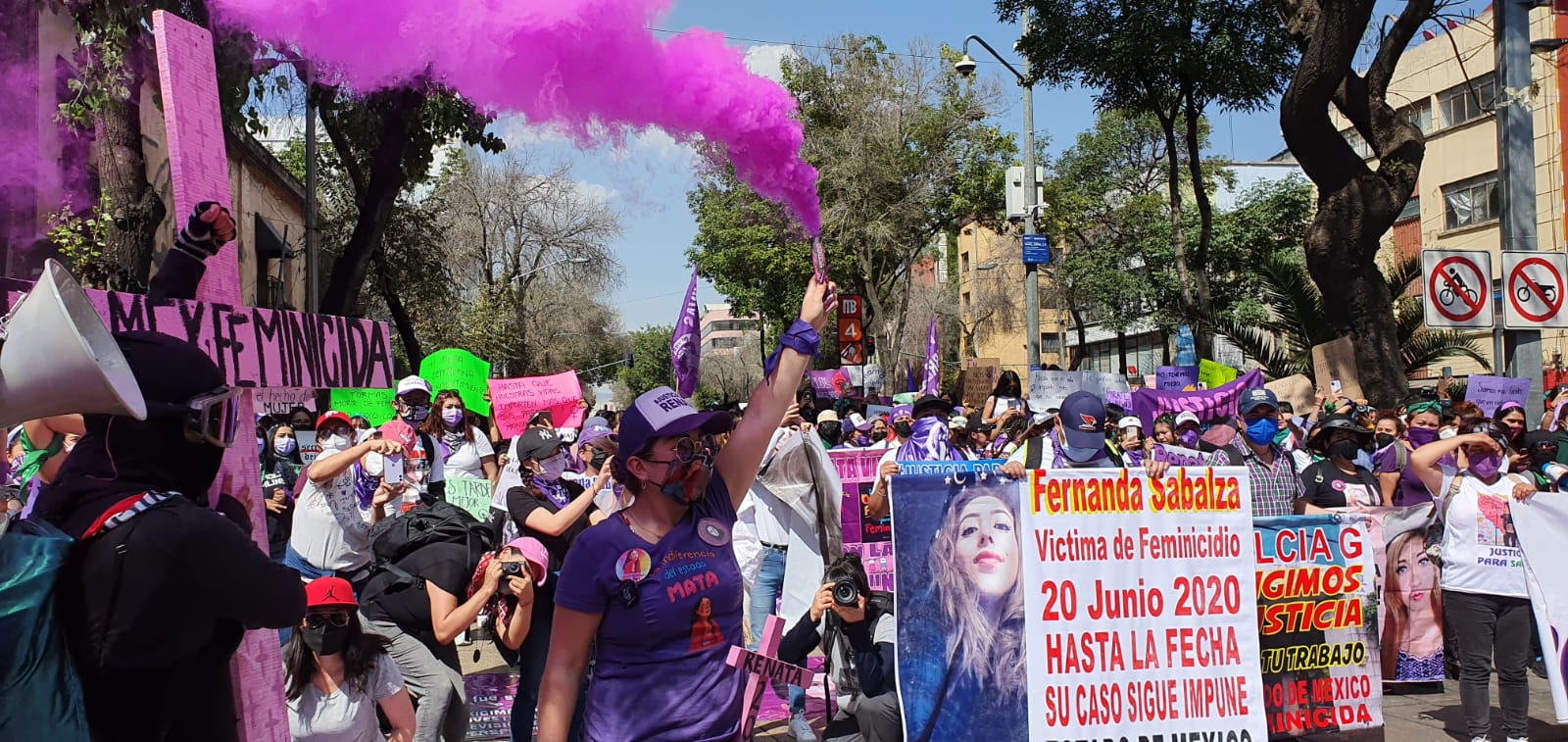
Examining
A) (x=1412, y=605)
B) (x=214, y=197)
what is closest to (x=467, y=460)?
(x=214, y=197)

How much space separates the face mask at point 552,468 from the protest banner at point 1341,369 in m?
11.2

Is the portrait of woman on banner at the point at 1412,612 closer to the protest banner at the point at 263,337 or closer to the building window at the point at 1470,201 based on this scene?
the protest banner at the point at 263,337

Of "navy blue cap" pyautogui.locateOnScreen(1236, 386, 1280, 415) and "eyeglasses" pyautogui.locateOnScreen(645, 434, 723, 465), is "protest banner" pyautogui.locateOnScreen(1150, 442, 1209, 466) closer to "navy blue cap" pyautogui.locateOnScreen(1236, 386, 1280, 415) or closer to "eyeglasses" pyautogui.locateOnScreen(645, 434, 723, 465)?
"navy blue cap" pyautogui.locateOnScreen(1236, 386, 1280, 415)

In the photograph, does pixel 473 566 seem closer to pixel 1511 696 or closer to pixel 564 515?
pixel 564 515

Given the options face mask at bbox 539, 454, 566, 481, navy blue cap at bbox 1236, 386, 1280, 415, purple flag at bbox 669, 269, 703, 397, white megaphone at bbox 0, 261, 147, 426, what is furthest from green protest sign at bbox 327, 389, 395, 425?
white megaphone at bbox 0, 261, 147, 426

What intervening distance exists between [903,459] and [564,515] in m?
3.46

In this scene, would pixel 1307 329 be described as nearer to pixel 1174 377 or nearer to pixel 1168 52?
pixel 1168 52

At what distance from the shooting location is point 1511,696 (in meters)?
6.26

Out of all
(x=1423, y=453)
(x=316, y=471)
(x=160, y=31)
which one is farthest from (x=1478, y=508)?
(x=160, y=31)

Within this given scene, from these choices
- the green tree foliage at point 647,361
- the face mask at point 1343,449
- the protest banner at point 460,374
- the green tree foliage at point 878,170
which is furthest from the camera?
the green tree foliage at point 647,361

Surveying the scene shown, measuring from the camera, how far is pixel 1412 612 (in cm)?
762

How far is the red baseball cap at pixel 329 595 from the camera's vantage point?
4.47 meters

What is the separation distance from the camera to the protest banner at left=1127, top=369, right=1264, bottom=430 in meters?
11.6

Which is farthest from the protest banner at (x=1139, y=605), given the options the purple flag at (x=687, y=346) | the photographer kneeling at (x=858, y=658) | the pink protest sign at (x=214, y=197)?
the pink protest sign at (x=214, y=197)
